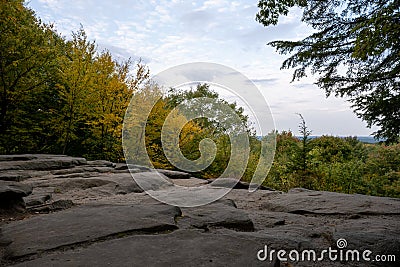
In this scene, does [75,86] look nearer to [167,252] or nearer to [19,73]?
[19,73]

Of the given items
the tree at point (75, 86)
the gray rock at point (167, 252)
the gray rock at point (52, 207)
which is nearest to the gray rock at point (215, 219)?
the gray rock at point (167, 252)

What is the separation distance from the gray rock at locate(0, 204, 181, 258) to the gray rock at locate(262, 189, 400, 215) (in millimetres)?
1241

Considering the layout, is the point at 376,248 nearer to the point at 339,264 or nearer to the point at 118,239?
the point at 339,264

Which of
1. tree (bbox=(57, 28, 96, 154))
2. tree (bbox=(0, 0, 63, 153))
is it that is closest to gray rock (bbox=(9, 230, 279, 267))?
tree (bbox=(57, 28, 96, 154))

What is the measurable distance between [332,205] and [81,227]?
2.34 meters

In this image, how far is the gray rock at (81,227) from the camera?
1.49m

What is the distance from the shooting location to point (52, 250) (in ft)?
4.66

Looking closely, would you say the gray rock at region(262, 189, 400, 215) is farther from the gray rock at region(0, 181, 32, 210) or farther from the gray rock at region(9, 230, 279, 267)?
the gray rock at region(0, 181, 32, 210)

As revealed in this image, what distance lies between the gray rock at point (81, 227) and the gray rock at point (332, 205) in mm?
1241

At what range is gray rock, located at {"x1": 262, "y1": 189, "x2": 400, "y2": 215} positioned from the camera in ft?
8.32

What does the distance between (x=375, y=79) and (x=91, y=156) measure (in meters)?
10.5

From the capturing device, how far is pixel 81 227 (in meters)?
1.72

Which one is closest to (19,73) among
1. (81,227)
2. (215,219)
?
(81,227)

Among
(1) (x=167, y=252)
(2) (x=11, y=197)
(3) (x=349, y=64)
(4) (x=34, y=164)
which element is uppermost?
(3) (x=349, y=64)
